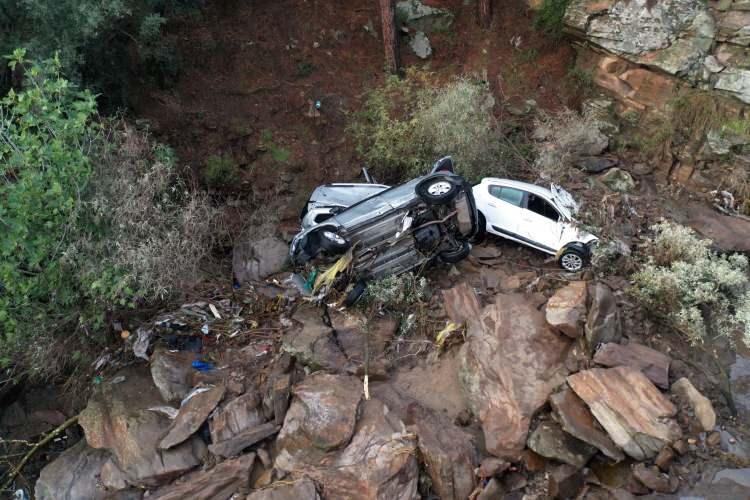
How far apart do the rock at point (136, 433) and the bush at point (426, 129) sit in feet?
19.4

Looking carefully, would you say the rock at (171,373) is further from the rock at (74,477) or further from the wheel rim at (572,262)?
the wheel rim at (572,262)

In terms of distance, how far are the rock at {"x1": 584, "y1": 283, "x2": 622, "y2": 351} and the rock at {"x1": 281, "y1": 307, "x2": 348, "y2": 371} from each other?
3.27 m

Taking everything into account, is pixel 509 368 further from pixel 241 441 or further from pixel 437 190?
pixel 241 441

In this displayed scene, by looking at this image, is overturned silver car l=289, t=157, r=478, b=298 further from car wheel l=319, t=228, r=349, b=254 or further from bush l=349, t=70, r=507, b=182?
bush l=349, t=70, r=507, b=182

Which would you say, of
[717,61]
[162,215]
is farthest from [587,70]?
[162,215]

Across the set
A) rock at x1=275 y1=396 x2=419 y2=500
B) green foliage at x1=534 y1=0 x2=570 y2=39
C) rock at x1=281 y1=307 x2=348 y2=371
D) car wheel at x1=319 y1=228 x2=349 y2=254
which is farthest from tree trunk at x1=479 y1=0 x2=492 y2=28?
rock at x1=275 y1=396 x2=419 y2=500

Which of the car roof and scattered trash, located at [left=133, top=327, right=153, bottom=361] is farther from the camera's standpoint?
the car roof

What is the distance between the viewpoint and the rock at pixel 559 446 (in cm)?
662

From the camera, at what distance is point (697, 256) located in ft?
27.1

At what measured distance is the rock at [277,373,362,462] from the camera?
278 inches

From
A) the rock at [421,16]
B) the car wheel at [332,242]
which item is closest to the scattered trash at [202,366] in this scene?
the car wheel at [332,242]

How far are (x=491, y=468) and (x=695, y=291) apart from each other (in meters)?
3.74

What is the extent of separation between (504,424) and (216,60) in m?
9.61

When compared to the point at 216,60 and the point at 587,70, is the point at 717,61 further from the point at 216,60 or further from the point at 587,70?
the point at 216,60
